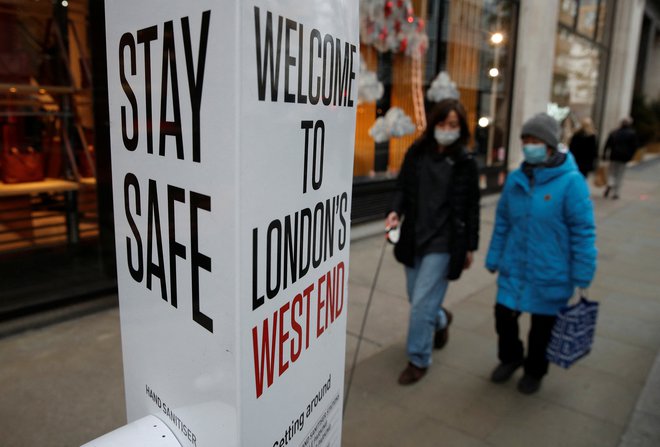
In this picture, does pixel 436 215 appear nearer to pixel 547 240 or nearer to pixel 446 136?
pixel 446 136

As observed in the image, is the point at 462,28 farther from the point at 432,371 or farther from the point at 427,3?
the point at 432,371

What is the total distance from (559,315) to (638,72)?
26926 millimetres

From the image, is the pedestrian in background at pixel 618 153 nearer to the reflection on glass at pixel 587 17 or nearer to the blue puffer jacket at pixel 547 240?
the reflection on glass at pixel 587 17

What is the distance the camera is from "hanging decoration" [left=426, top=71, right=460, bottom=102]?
8461 mm

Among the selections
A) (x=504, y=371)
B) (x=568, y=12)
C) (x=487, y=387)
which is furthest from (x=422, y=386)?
(x=568, y=12)

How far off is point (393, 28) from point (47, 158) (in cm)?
491

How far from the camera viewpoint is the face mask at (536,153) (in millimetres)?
3287

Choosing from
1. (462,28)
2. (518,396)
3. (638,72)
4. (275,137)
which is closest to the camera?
(275,137)

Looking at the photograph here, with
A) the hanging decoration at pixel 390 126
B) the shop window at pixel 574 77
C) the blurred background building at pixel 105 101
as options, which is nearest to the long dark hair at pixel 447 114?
the blurred background building at pixel 105 101

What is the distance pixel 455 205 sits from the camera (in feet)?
11.2

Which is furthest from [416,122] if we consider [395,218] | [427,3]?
[395,218]

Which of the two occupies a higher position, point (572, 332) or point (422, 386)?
point (572, 332)

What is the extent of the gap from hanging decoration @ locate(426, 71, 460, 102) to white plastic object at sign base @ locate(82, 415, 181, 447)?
25.4 feet

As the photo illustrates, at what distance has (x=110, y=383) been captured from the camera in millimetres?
3457
